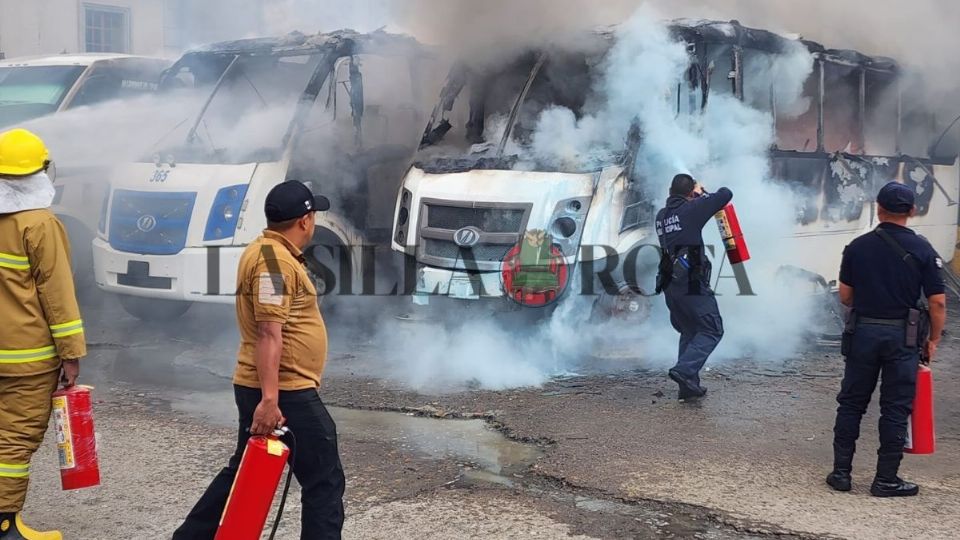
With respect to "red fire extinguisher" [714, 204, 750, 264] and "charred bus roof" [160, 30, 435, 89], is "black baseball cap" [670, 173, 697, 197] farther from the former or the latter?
"charred bus roof" [160, 30, 435, 89]

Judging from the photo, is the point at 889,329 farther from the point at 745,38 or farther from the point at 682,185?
the point at 745,38

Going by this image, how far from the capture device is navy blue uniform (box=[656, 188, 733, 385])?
244 inches

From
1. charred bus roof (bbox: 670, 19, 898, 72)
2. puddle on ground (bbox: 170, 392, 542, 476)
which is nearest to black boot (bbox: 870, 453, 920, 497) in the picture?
puddle on ground (bbox: 170, 392, 542, 476)

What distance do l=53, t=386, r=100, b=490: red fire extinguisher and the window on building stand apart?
64.8 ft

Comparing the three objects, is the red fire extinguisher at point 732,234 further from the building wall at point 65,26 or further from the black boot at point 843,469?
the building wall at point 65,26

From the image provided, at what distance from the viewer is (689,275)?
628 cm

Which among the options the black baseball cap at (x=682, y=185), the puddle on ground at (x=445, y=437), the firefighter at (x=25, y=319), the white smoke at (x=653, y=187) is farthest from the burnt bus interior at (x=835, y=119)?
the firefighter at (x=25, y=319)

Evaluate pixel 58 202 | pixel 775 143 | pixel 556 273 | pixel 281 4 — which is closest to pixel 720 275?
pixel 775 143

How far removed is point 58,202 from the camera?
925 cm

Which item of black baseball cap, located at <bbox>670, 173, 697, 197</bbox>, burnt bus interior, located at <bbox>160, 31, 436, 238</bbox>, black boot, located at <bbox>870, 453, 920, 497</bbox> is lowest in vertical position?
black boot, located at <bbox>870, 453, 920, 497</bbox>

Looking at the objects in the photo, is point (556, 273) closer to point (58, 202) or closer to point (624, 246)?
point (624, 246)

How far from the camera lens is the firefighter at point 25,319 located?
12.1 ft

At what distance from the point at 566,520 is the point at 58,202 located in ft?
22.5

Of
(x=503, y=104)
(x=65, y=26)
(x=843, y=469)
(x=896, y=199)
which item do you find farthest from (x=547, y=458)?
(x=65, y=26)
